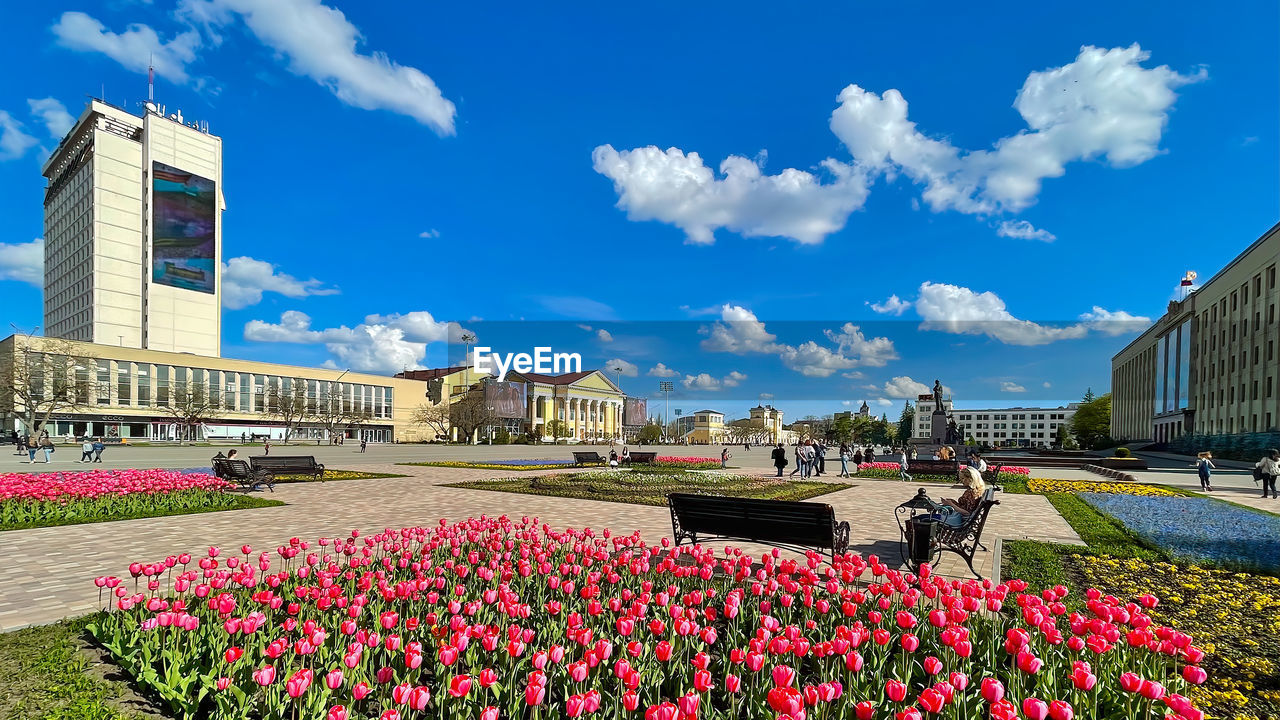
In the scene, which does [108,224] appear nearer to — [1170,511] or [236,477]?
[236,477]

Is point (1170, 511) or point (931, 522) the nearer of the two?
point (931, 522)

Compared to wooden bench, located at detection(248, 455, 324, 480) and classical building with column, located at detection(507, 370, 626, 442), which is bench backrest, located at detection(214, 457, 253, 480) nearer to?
wooden bench, located at detection(248, 455, 324, 480)

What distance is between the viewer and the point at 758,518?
830 cm

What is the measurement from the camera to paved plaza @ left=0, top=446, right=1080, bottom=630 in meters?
7.07

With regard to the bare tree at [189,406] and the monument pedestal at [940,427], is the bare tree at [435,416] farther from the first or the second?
the monument pedestal at [940,427]

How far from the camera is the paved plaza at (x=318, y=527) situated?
23.2 feet

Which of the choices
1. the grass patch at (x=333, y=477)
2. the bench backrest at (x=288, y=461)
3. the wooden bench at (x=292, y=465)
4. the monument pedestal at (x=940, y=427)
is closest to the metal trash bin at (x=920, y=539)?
the wooden bench at (x=292, y=465)

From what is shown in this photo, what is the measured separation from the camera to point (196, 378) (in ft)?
263

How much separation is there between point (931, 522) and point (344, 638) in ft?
21.3

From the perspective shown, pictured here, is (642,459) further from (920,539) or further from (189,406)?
(189,406)

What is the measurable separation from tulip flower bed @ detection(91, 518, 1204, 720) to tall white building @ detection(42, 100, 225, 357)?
105m

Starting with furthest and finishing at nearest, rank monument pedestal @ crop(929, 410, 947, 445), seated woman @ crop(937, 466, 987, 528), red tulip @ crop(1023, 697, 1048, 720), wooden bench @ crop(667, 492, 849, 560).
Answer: monument pedestal @ crop(929, 410, 947, 445) → seated woman @ crop(937, 466, 987, 528) → wooden bench @ crop(667, 492, 849, 560) → red tulip @ crop(1023, 697, 1048, 720)

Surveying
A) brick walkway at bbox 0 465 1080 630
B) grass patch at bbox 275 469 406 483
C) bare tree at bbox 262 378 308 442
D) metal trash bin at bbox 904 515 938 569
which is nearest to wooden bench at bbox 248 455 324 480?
grass patch at bbox 275 469 406 483

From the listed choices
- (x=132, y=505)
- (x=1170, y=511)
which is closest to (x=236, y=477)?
(x=132, y=505)
